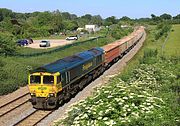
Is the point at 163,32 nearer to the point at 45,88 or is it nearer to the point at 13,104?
the point at 13,104

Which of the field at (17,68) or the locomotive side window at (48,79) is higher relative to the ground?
the locomotive side window at (48,79)

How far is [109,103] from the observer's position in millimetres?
11125

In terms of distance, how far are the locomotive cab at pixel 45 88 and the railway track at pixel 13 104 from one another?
5.73 feet

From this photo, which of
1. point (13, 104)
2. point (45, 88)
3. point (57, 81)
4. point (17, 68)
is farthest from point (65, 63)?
point (17, 68)

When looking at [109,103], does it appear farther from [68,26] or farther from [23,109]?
[68,26]

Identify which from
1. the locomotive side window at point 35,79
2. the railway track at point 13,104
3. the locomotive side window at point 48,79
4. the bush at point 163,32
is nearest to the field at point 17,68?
the railway track at point 13,104

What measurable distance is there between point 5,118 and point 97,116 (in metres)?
11.7

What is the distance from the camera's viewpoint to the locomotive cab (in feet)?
71.1

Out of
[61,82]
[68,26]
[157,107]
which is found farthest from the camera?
[68,26]

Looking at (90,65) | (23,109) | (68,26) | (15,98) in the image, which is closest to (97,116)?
(23,109)

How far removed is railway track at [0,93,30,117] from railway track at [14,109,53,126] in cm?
165

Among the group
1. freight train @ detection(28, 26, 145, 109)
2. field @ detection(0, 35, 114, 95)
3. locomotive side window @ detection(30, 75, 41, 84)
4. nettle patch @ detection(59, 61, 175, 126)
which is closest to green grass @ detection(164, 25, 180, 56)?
field @ detection(0, 35, 114, 95)

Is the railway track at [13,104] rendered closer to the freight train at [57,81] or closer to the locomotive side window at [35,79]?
the freight train at [57,81]

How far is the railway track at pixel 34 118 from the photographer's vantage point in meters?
19.7
